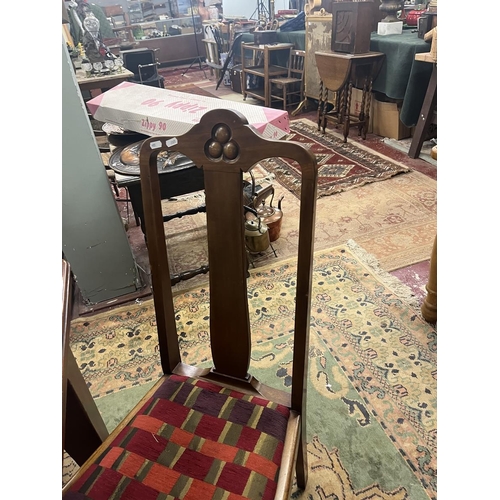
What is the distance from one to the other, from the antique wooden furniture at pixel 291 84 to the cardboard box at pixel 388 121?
1.31 meters

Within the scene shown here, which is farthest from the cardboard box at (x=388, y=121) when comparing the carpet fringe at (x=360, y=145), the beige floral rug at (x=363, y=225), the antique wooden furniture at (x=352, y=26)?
the beige floral rug at (x=363, y=225)

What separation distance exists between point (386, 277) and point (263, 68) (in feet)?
14.8

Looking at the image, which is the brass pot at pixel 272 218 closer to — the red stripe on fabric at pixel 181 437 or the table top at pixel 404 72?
the red stripe on fabric at pixel 181 437

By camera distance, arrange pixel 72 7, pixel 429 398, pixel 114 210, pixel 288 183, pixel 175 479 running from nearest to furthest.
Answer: pixel 175 479
pixel 429 398
pixel 114 210
pixel 288 183
pixel 72 7

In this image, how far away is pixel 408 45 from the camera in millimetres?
3482

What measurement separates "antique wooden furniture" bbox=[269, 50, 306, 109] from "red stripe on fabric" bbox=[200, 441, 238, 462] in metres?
4.86

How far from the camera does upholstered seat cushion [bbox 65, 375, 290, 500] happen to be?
2.67 feet

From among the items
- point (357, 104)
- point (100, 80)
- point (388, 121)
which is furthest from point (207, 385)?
point (357, 104)

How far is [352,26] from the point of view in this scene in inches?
147

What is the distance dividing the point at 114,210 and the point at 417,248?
5.86 feet

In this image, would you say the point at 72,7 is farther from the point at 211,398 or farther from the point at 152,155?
the point at 211,398

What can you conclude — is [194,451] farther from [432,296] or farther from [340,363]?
[432,296]

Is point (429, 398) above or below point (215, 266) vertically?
below

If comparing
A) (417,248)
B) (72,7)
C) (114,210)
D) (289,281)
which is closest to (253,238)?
(289,281)
